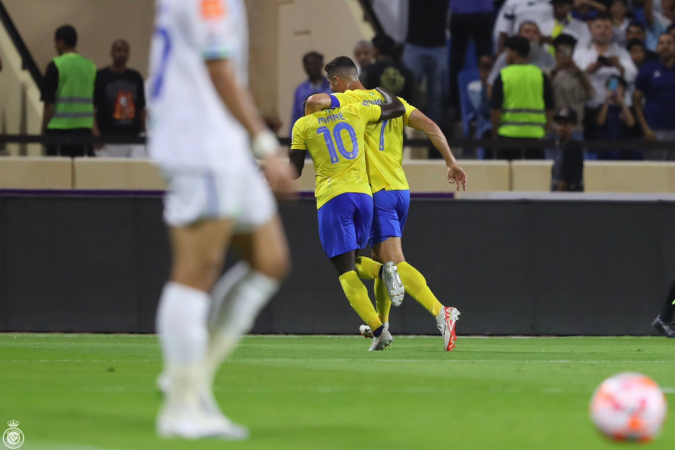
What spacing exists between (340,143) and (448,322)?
5.88 feet

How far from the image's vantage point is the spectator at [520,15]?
1730 centimetres

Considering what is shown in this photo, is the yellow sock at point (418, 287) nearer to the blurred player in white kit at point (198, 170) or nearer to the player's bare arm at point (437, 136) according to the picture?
the player's bare arm at point (437, 136)

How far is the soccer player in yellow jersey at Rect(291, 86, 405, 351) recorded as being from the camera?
36.3 ft

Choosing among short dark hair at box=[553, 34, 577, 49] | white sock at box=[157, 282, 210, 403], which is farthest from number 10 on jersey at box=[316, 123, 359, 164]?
short dark hair at box=[553, 34, 577, 49]

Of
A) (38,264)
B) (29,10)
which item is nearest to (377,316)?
(38,264)

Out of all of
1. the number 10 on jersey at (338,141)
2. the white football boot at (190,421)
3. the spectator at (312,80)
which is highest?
the spectator at (312,80)

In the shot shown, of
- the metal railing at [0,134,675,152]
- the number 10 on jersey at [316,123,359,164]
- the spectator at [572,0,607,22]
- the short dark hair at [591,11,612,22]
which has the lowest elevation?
the metal railing at [0,134,675,152]

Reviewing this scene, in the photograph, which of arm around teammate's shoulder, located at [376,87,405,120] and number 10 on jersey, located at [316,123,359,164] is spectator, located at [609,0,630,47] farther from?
number 10 on jersey, located at [316,123,359,164]

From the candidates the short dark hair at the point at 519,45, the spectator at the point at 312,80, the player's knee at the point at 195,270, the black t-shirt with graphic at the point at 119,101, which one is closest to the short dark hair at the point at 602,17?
the short dark hair at the point at 519,45

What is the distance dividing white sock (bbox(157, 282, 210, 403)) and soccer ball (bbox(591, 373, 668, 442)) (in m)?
1.50

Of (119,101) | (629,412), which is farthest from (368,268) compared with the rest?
(629,412)

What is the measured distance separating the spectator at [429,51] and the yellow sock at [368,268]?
18.3 ft

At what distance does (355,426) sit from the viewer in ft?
17.1

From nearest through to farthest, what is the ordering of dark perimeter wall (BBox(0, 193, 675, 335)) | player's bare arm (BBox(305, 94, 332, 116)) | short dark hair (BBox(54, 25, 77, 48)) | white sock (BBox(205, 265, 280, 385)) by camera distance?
white sock (BBox(205, 265, 280, 385)) → player's bare arm (BBox(305, 94, 332, 116)) → dark perimeter wall (BBox(0, 193, 675, 335)) → short dark hair (BBox(54, 25, 77, 48))
